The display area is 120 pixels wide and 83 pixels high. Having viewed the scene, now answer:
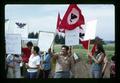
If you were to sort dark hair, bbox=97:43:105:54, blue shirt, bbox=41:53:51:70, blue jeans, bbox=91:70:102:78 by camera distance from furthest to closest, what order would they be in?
blue shirt, bbox=41:53:51:70
dark hair, bbox=97:43:105:54
blue jeans, bbox=91:70:102:78

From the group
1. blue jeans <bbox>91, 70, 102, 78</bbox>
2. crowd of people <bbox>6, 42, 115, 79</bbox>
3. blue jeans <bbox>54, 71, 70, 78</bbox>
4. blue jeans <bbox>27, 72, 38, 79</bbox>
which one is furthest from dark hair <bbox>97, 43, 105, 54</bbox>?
blue jeans <bbox>27, 72, 38, 79</bbox>

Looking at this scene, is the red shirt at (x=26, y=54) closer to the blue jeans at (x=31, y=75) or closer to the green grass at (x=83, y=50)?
the blue jeans at (x=31, y=75)

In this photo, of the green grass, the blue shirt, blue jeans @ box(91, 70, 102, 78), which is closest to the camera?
the green grass

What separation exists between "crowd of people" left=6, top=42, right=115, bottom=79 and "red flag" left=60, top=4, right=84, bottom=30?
0.35 meters

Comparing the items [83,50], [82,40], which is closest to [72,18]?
[82,40]

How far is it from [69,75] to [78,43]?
1.77ft

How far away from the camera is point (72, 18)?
24.0m

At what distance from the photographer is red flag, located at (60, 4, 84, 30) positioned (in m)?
23.8

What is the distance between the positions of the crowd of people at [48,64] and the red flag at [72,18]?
353 mm

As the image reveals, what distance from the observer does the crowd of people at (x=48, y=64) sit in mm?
23828

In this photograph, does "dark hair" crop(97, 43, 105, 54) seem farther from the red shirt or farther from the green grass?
the red shirt

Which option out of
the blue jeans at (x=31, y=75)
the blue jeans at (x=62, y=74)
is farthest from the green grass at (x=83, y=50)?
the blue jeans at (x=31, y=75)
